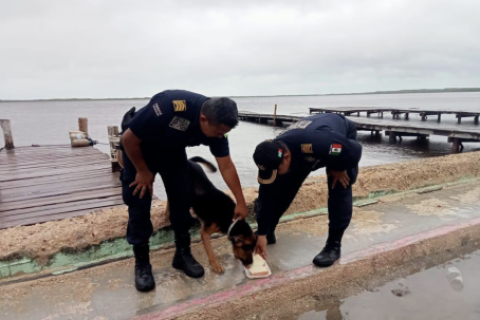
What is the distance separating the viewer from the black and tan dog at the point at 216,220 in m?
2.91

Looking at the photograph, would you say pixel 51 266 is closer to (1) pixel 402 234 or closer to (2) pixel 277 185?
(2) pixel 277 185

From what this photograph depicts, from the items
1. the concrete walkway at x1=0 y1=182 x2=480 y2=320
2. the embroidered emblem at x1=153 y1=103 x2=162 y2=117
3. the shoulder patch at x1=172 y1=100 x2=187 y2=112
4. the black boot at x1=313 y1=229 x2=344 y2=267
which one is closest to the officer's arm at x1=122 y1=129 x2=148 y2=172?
the embroidered emblem at x1=153 y1=103 x2=162 y2=117

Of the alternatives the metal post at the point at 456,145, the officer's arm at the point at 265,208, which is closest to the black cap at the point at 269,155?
the officer's arm at the point at 265,208

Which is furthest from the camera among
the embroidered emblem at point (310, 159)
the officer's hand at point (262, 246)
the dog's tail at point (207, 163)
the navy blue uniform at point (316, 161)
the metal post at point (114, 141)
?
the metal post at point (114, 141)

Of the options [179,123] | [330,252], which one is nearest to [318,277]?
[330,252]

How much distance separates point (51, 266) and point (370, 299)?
2564 mm

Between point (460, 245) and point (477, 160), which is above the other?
point (477, 160)

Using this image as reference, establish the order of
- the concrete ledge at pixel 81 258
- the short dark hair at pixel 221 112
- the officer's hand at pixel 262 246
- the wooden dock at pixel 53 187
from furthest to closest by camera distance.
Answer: the wooden dock at pixel 53 187
the officer's hand at pixel 262 246
the concrete ledge at pixel 81 258
the short dark hair at pixel 221 112

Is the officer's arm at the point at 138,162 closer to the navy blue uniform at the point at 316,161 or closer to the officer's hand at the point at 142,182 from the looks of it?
the officer's hand at the point at 142,182

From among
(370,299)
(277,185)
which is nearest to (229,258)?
(277,185)

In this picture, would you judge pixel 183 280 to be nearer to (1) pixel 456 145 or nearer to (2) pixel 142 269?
(2) pixel 142 269

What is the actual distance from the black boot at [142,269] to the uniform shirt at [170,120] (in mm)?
859

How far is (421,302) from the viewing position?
2719mm

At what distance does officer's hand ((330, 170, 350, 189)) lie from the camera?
2.81 meters
